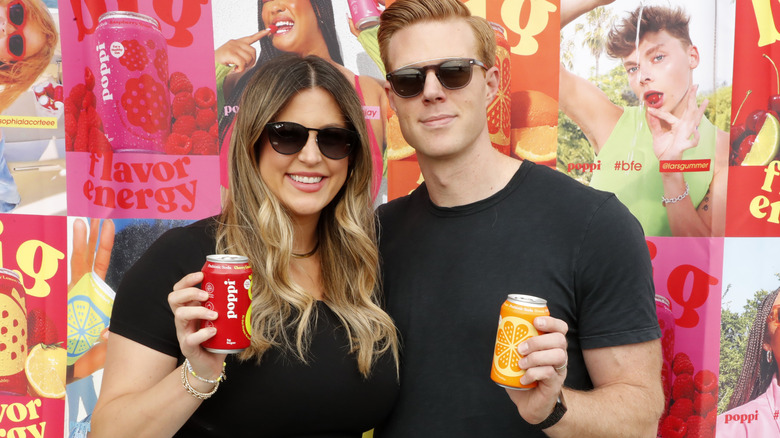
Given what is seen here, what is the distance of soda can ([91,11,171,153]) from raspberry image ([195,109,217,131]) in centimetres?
13

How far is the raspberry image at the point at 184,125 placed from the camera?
2400mm

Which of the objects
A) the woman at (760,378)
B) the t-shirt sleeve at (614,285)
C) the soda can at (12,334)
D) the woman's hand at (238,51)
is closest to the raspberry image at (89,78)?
the woman's hand at (238,51)

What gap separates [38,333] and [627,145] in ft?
8.52

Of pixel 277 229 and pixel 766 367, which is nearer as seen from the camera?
pixel 277 229

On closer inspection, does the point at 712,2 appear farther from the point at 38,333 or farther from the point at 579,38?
the point at 38,333

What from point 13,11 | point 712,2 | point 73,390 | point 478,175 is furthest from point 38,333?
point 712,2

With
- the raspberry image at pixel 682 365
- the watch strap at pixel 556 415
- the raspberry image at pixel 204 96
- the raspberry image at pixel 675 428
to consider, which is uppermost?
the raspberry image at pixel 204 96

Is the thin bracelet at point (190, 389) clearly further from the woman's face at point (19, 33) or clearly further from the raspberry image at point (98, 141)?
the woman's face at point (19, 33)

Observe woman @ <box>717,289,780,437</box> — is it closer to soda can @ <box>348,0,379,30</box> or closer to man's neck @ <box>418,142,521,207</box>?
man's neck @ <box>418,142,521,207</box>

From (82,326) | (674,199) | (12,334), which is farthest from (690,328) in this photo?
(12,334)

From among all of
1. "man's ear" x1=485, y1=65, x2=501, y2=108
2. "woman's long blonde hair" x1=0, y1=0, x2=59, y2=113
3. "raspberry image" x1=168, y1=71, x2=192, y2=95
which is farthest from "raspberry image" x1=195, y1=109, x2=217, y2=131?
"man's ear" x1=485, y1=65, x2=501, y2=108

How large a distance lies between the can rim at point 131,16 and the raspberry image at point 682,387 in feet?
8.40

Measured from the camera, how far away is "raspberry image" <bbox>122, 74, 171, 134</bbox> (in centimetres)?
236

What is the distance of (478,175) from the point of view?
1.63 meters
